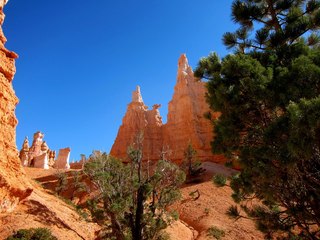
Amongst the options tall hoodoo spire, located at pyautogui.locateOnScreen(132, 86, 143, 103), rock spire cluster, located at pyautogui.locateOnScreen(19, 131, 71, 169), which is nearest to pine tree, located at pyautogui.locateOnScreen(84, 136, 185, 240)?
rock spire cluster, located at pyautogui.locateOnScreen(19, 131, 71, 169)

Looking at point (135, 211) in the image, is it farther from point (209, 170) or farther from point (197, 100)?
point (197, 100)

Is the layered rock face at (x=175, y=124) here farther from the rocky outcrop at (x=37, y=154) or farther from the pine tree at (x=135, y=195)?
the pine tree at (x=135, y=195)

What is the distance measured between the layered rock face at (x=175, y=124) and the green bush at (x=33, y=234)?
111 feet

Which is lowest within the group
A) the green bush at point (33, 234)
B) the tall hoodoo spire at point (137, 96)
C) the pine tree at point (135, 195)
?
the green bush at point (33, 234)

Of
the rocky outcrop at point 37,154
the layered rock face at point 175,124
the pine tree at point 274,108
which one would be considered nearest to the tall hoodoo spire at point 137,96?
the layered rock face at point 175,124

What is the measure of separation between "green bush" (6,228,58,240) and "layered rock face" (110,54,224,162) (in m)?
33.9

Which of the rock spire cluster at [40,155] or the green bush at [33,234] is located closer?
the green bush at [33,234]

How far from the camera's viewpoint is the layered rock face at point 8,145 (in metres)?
16.3

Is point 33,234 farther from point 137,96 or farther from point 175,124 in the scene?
point 137,96

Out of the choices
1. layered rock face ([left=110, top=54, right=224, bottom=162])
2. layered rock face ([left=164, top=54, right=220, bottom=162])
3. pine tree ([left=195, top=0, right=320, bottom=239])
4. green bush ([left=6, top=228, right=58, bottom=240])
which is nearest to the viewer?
pine tree ([left=195, top=0, right=320, bottom=239])

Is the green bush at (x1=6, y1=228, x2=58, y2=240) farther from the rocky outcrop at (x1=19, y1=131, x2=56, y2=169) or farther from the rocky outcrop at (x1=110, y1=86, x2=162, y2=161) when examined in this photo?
the rocky outcrop at (x1=19, y1=131, x2=56, y2=169)

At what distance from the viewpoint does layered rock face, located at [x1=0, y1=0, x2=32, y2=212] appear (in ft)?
53.5

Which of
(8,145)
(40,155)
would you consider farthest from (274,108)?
(40,155)

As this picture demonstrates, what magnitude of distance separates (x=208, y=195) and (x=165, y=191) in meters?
14.3
